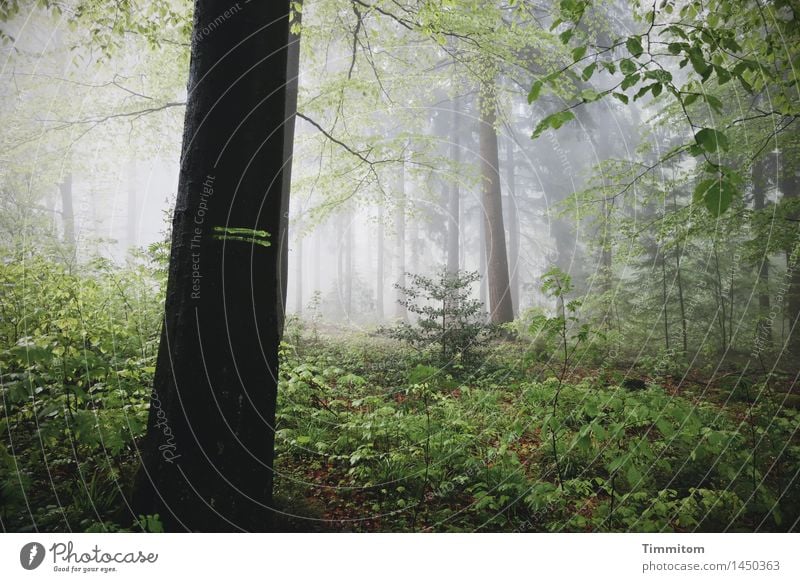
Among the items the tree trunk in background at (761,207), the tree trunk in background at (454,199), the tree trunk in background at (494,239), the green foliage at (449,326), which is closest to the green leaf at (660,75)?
the green foliage at (449,326)

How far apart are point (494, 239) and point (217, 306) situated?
32.0 feet

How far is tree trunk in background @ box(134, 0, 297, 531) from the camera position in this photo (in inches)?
89.5

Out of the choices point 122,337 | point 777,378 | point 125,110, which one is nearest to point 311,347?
point 122,337

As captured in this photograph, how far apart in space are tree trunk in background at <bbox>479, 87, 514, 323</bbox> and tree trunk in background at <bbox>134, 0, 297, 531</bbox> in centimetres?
795

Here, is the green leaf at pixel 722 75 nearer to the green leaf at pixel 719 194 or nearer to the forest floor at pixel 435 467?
the green leaf at pixel 719 194

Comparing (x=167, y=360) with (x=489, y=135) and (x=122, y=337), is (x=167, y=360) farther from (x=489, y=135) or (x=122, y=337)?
(x=489, y=135)

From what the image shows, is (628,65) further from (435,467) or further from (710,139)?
(435,467)

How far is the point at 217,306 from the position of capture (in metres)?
2.34

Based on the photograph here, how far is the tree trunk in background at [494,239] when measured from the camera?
10.6 m

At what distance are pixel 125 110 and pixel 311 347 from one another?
566 cm

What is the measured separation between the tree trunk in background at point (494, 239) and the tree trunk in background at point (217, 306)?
7.95m

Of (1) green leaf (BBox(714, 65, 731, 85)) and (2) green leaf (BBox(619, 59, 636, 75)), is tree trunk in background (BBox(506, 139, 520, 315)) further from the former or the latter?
(2) green leaf (BBox(619, 59, 636, 75))

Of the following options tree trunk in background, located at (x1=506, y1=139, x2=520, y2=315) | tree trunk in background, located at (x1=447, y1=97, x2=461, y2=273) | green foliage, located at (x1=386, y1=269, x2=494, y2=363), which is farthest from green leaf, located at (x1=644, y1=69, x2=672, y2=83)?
tree trunk in background, located at (x1=506, y1=139, x2=520, y2=315)

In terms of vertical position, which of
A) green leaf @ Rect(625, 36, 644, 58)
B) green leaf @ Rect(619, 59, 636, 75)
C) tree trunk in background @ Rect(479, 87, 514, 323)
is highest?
tree trunk in background @ Rect(479, 87, 514, 323)
